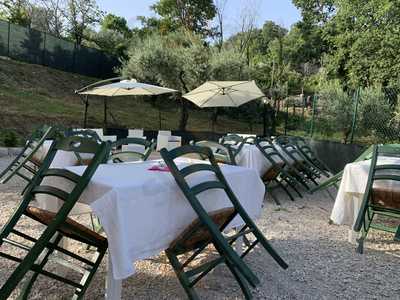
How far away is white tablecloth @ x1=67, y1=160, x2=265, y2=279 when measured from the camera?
1.81 meters

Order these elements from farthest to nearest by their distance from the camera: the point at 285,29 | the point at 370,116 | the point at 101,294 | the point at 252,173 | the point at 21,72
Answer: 1. the point at 285,29
2. the point at 21,72
3. the point at 370,116
4. the point at 252,173
5. the point at 101,294

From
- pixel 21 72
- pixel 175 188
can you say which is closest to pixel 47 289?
pixel 175 188

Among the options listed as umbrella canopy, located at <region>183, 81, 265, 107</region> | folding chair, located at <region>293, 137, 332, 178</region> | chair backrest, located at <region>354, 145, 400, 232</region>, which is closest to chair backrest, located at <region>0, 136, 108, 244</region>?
chair backrest, located at <region>354, 145, 400, 232</region>

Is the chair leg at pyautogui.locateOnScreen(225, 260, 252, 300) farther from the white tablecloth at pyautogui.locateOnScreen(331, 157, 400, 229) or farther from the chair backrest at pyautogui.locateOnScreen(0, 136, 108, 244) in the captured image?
the white tablecloth at pyautogui.locateOnScreen(331, 157, 400, 229)

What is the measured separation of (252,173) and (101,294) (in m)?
A: 1.24

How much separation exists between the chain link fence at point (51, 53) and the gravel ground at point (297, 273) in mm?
14245

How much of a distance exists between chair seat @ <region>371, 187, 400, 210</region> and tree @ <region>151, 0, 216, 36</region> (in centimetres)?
2520

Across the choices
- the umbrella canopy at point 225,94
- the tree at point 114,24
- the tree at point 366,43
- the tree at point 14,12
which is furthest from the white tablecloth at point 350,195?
the tree at point 114,24

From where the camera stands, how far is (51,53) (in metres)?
17.2

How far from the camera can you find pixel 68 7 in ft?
88.6

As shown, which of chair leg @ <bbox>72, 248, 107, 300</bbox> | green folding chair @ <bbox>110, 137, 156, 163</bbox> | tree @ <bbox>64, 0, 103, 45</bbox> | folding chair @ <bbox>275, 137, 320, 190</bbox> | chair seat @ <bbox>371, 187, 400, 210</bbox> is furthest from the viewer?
tree @ <bbox>64, 0, 103, 45</bbox>

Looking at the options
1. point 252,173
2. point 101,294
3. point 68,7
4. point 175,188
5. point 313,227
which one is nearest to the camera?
point 175,188

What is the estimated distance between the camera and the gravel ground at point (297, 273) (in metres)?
2.46

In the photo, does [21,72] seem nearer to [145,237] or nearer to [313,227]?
[313,227]
